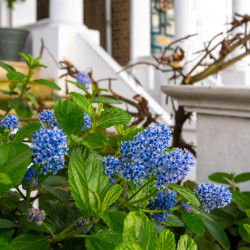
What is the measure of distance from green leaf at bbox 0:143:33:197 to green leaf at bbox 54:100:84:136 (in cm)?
11

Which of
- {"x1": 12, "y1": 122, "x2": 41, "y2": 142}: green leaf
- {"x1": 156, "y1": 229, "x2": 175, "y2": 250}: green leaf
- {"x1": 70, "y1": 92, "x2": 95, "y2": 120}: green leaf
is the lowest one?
{"x1": 156, "y1": 229, "x2": 175, "y2": 250}: green leaf

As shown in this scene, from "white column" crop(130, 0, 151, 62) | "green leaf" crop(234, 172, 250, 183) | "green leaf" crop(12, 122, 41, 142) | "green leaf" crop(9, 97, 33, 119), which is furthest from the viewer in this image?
"white column" crop(130, 0, 151, 62)

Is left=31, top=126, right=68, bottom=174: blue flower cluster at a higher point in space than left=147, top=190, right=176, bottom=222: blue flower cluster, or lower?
higher

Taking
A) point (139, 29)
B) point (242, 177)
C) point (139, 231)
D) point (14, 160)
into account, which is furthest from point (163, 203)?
point (139, 29)

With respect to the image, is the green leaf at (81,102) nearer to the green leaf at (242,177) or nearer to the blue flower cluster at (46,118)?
the blue flower cluster at (46,118)

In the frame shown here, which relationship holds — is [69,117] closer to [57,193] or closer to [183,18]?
[57,193]

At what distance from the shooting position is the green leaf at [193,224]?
617mm

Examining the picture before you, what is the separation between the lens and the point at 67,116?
57cm

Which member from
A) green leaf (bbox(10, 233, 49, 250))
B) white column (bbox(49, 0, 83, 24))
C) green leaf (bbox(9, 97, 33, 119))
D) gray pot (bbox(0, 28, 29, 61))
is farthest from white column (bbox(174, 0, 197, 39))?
green leaf (bbox(10, 233, 49, 250))

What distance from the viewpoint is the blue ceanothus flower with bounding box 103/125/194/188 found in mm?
511

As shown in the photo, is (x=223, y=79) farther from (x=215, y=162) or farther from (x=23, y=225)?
(x=23, y=225)

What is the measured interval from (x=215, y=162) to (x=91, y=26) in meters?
6.83

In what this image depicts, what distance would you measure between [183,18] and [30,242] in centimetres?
404

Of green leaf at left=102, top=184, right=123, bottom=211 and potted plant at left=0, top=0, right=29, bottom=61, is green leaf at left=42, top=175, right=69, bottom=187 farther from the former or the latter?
potted plant at left=0, top=0, right=29, bottom=61
